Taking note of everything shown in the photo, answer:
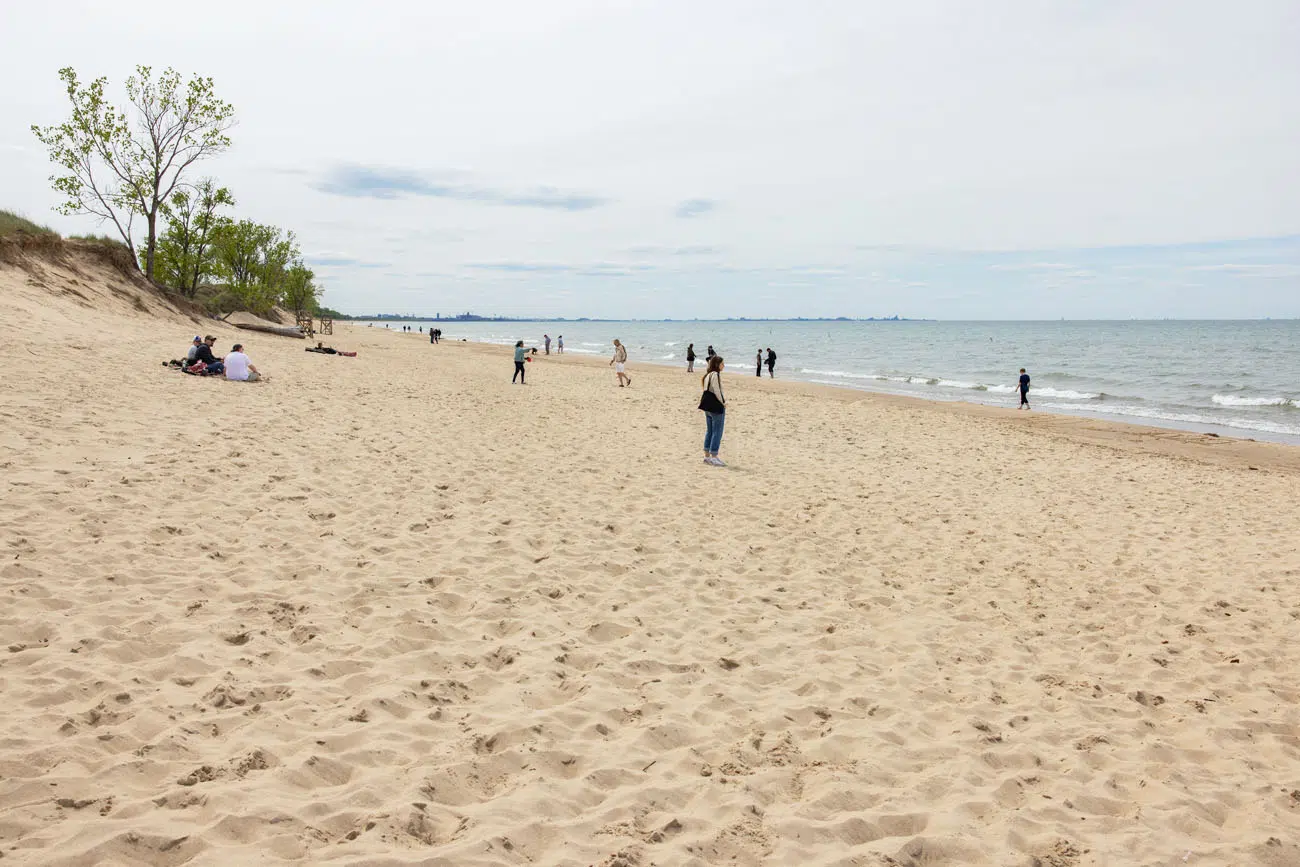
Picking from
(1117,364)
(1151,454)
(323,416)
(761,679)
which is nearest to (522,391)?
(323,416)

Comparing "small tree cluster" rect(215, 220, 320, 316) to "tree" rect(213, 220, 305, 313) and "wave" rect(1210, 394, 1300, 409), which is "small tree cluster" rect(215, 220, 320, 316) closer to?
"tree" rect(213, 220, 305, 313)

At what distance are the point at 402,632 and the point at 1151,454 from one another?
63.0 feet

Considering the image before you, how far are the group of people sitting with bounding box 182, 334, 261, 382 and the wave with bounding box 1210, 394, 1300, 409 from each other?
39159 mm

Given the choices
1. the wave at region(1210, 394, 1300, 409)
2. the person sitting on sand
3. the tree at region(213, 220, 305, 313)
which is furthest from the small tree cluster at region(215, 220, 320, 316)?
the wave at region(1210, 394, 1300, 409)

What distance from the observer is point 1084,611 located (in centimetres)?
730

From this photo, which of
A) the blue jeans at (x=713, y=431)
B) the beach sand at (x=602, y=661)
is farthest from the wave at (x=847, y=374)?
the blue jeans at (x=713, y=431)

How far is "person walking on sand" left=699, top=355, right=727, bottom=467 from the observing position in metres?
13.1

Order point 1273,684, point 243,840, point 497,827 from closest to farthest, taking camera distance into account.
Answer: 1. point 243,840
2. point 497,827
3. point 1273,684

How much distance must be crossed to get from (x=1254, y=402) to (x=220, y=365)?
136ft

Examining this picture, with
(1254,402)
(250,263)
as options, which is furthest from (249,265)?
(1254,402)

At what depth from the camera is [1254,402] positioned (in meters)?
34.1

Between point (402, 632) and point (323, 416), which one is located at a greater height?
point (323, 416)

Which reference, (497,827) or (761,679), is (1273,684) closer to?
(761,679)

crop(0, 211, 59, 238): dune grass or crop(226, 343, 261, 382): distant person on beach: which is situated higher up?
crop(0, 211, 59, 238): dune grass
